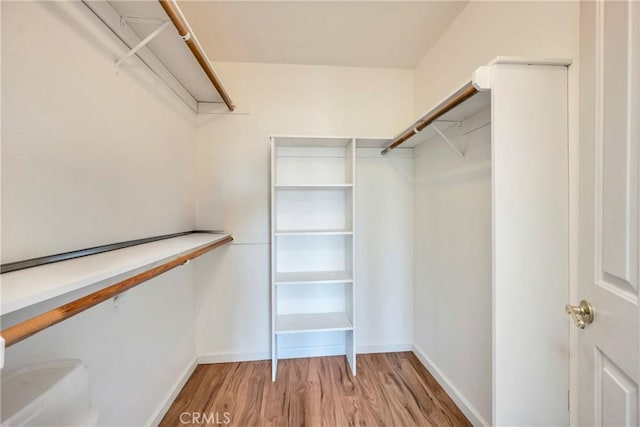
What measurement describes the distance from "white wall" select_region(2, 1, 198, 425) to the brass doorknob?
1.69m

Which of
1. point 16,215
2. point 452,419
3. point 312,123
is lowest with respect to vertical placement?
point 452,419

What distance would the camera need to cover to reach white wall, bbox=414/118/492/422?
1.37 metres

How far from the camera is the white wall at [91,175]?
2.39 feet

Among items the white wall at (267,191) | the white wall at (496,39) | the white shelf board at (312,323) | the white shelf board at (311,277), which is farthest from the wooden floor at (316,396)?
the white wall at (496,39)

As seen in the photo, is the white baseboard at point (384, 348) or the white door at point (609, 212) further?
the white baseboard at point (384, 348)

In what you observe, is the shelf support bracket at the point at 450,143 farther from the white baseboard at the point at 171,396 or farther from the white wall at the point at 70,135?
the white baseboard at the point at 171,396

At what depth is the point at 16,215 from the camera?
72 cm

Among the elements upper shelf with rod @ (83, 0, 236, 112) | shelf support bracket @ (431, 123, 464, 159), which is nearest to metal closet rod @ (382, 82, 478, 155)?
shelf support bracket @ (431, 123, 464, 159)

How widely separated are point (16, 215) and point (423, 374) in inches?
94.9

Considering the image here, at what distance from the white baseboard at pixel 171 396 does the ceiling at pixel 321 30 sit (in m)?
2.42

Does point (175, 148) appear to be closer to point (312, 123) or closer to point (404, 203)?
point (312, 123)

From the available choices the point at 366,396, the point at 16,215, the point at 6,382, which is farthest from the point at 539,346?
the point at 16,215

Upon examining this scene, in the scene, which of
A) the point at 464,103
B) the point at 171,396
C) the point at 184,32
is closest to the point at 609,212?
the point at 464,103

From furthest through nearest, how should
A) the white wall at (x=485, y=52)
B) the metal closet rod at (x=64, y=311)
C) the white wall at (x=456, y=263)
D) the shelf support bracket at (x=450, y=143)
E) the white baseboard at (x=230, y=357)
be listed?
the white baseboard at (x=230, y=357)
the shelf support bracket at (x=450, y=143)
the white wall at (x=456, y=263)
the white wall at (x=485, y=52)
the metal closet rod at (x=64, y=311)
